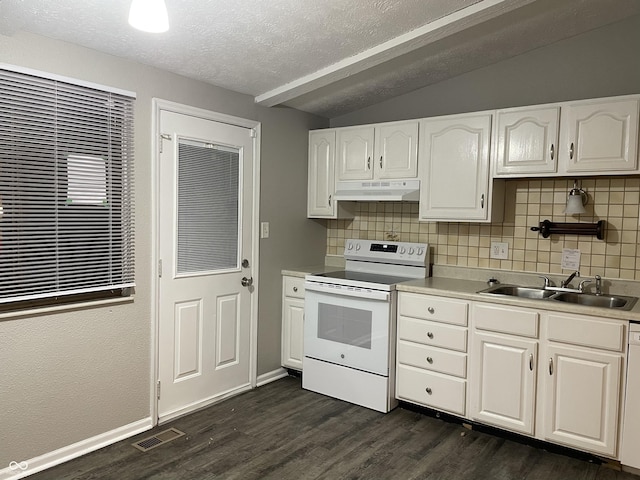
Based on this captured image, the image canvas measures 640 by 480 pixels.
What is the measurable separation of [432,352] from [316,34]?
2.10m

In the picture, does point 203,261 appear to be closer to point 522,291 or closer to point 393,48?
point 393,48

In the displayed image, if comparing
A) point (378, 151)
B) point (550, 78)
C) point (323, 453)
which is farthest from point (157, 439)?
point (550, 78)

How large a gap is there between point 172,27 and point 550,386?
9.35 ft

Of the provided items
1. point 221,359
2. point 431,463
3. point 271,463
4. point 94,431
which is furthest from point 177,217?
point 431,463

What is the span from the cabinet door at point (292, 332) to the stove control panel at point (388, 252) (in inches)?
24.3

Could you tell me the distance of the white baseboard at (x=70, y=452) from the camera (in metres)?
2.51

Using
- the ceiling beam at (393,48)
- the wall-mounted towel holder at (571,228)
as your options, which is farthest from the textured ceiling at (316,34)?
the wall-mounted towel holder at (571,228)

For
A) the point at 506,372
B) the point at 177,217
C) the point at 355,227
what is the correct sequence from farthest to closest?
1. the point at 355,227
2. the point at 177,217
3. the point at 506,372

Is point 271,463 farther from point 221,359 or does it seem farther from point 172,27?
point 172,27

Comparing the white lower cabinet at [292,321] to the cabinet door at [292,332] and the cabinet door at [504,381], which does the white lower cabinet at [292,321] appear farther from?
the cabinet door at [504,381]

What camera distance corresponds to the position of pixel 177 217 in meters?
3.24

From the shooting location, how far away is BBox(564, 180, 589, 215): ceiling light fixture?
314 centimetres

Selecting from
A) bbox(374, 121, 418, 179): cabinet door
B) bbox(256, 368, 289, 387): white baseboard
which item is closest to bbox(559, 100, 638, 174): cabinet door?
bbox(374, 121, 418, 179): cabinet door

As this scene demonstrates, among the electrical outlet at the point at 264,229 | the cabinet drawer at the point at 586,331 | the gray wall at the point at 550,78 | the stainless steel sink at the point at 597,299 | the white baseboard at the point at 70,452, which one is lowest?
the white baseboard at the point at 70,452
